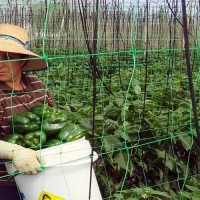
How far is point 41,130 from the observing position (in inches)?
73.0

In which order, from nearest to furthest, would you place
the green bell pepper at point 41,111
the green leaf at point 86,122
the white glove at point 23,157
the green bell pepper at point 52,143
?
1. the white glove at point 23,157
2. the green bell pepper at point 52,143
3. the green bell pepper at point 41,111
4. the green leaf at point 86,122

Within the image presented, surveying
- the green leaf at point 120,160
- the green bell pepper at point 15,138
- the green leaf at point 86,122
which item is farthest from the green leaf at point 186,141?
the green bell pepper at point 15,138

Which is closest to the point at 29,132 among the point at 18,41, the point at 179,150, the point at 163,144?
the point at 18,41

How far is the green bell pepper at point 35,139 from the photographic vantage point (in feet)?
6.04

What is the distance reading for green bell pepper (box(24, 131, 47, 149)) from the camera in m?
1.84

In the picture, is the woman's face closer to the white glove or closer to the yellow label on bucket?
the white glove

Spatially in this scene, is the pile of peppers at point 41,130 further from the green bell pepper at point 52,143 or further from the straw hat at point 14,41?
the straw hat at point 14,41

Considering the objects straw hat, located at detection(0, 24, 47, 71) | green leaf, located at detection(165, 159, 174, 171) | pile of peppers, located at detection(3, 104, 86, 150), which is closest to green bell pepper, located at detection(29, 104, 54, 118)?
pile of peppers, located at detection(3, 104, 86, 150)

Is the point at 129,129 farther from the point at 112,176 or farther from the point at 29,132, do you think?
the point at 29,132

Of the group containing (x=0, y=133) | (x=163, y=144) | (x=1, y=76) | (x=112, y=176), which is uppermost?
(x=1, y=76)

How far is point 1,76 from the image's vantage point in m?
2.06

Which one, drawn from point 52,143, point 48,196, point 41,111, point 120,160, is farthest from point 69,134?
point 120,160

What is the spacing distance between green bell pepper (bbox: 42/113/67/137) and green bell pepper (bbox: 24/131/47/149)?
0.12 feet

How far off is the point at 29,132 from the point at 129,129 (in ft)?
2.19
